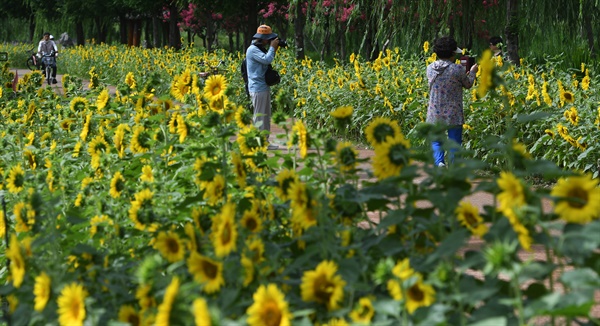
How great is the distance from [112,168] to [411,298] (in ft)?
8.30

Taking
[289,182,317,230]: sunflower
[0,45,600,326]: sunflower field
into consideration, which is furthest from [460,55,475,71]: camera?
[289,182,317,230]: sunflower

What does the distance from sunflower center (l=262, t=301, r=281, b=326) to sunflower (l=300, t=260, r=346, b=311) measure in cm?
24

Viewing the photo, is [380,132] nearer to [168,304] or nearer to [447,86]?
[168,304]

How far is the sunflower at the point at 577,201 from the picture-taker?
227 centimetres

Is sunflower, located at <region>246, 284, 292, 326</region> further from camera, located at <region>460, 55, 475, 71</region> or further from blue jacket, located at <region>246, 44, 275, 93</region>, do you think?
camera, located at <region>460, 55, 475, 71</region>

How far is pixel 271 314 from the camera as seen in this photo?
2.20 meters

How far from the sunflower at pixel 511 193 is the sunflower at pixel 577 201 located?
0.08 metres

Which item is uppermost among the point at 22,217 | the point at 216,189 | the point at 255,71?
the point at 255,71

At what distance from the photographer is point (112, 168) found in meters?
4.65

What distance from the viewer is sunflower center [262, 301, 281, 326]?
2189 millimetres

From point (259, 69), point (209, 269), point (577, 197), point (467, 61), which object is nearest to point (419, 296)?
point (577, 197)

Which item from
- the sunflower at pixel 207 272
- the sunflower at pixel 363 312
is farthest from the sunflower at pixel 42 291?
the sunflower at pixel 363 312

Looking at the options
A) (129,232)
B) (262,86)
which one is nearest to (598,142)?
(262,86)

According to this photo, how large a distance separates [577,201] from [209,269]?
92 cm
